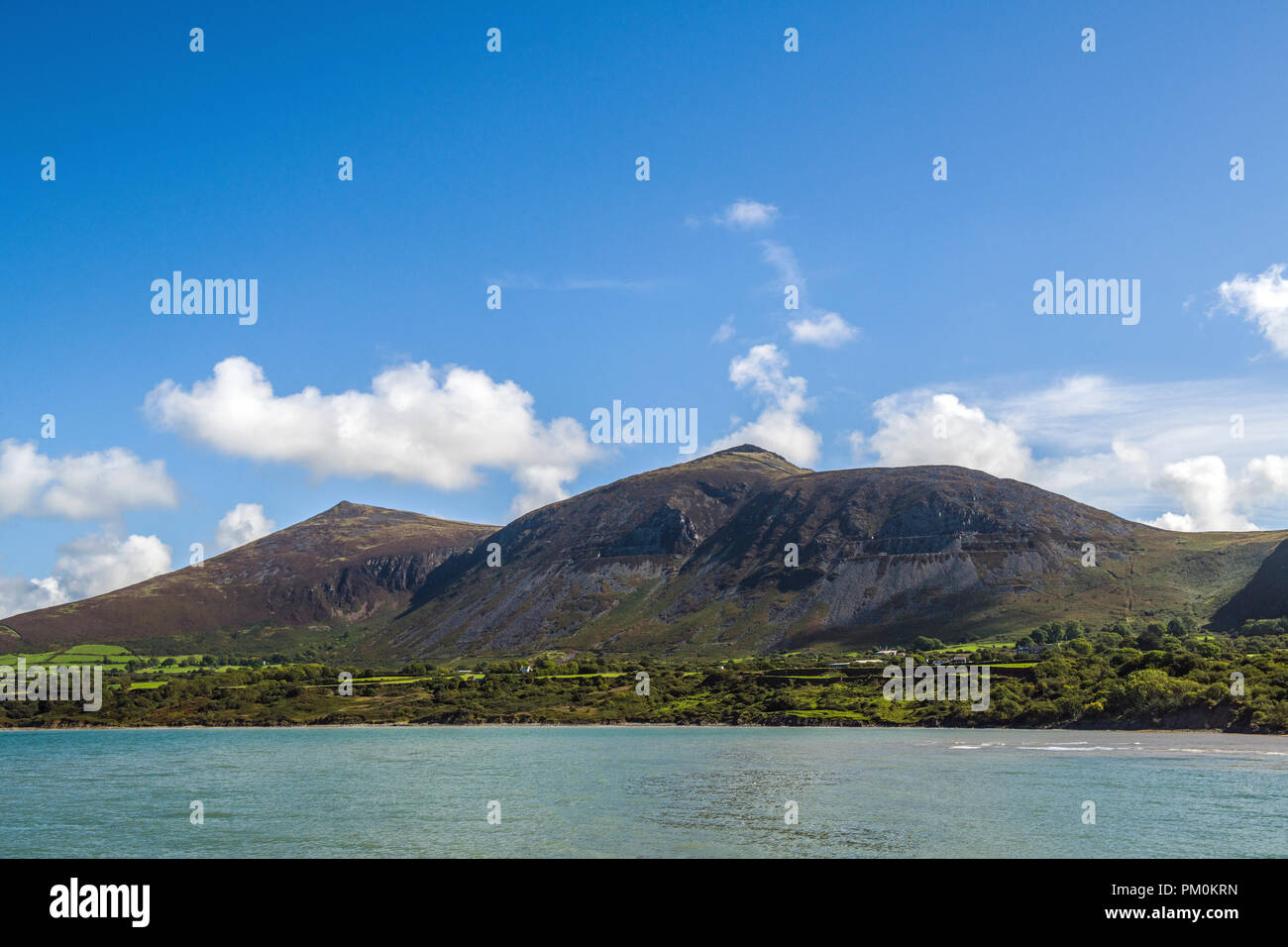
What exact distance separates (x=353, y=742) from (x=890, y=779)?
94.0m

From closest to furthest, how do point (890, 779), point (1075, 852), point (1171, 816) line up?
point (1075, 852)
point (1171, 816)
point (890, 779)

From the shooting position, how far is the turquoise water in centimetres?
5228

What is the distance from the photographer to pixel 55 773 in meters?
104

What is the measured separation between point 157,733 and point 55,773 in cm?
9303

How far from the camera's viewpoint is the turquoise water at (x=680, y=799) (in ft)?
172

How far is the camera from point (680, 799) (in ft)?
230
